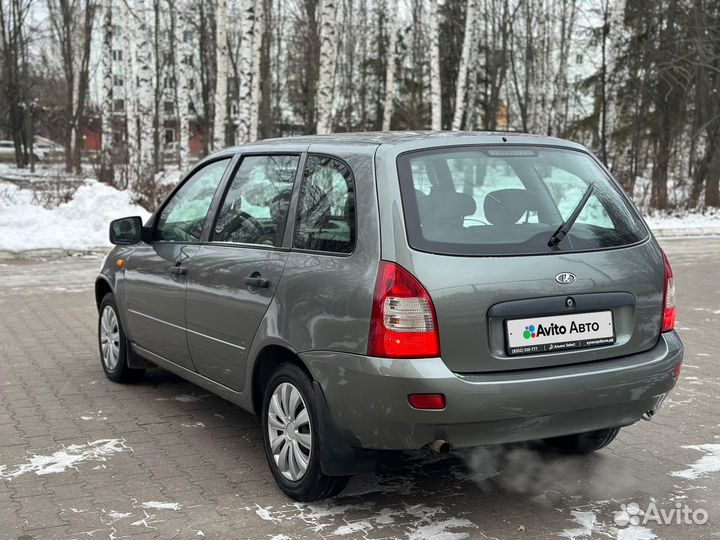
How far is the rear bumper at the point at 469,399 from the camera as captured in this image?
146 inches

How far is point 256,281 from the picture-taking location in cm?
456

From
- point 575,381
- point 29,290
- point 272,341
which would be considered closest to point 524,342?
point 575,381

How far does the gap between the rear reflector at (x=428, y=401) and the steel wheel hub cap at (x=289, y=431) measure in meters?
0.65

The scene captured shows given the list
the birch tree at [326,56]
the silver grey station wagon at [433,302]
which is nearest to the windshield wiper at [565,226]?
the silver grey station wagon at [433,302]

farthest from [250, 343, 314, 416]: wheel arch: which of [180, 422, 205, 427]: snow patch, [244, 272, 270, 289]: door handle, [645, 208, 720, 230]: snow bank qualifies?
[645, 208, 720, 230]: snow bank

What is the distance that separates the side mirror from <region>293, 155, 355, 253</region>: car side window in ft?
6.19

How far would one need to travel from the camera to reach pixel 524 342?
3.85m

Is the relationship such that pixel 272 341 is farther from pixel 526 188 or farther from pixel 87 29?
pixel 87 29

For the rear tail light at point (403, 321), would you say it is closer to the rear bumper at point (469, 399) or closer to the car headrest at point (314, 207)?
the rear bumper at point (469, 399)

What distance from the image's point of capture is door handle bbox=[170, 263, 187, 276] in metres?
5.39

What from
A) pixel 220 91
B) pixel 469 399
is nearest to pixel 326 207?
pixel 469 399

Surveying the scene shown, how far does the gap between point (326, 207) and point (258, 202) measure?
700 millimetres

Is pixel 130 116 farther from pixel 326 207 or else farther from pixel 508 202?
pixel 508 202

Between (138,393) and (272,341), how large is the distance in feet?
8.30
